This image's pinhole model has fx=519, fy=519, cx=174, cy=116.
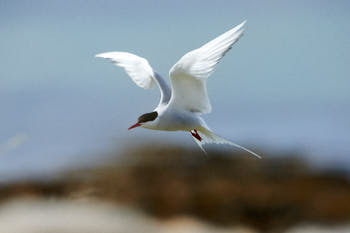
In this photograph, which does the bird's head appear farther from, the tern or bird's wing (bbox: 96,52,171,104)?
bird's wing (bbox: 96,52,171,104)

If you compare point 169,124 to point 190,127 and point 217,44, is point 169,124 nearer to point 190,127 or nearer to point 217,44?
point 190,127

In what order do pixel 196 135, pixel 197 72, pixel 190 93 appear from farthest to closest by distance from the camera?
pixel 196 135
pixel 190 93
pixel 197 72

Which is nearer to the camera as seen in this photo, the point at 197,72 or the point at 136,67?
the point at 197,72

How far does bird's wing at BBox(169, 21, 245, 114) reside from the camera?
5.51ft

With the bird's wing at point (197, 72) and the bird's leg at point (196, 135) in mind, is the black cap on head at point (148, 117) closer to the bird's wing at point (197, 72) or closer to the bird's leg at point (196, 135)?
the bird's wing at point (197, 72)

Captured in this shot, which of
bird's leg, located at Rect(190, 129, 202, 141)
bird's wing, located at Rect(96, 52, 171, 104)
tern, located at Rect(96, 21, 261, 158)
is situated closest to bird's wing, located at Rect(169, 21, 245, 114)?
tern, located at Rect(96, 21, 261, 158)

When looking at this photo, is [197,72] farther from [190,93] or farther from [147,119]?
[147,119]

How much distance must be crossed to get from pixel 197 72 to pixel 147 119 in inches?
11.0

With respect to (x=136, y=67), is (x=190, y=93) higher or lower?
lower

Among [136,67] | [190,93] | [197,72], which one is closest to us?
[197,72]

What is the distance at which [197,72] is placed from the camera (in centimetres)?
187

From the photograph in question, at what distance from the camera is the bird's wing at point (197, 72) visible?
1.68 m

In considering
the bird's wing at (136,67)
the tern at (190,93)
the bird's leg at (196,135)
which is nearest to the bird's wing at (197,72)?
the tern at (190,93)

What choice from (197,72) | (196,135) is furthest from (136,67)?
(197,72)
